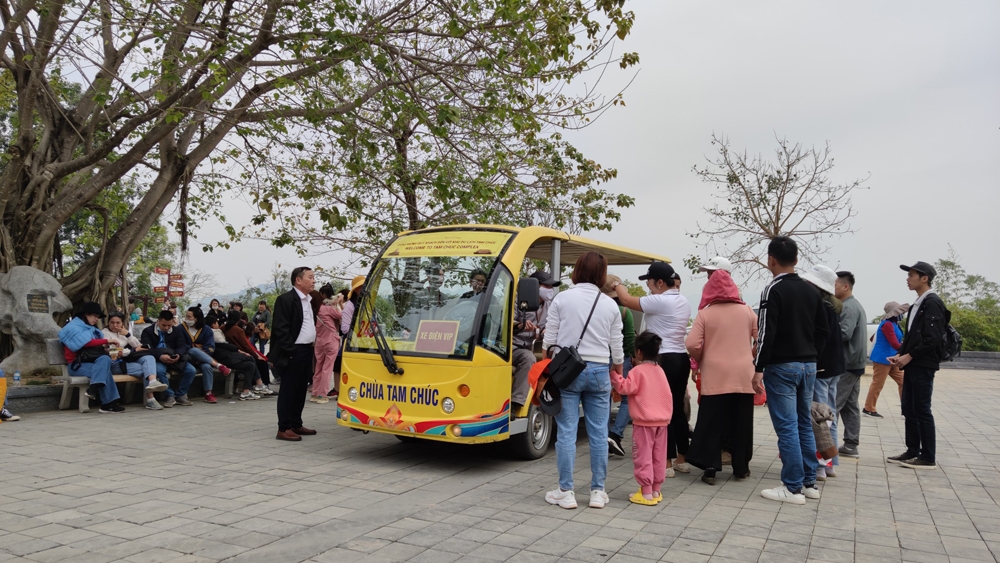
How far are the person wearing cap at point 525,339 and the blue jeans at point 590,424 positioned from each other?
138 cm

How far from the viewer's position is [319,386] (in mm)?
11859

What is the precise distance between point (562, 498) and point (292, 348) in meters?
3.76

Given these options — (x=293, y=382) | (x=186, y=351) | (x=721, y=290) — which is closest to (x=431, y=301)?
(x=293, y=382)

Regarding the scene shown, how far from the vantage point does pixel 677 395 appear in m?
6.72

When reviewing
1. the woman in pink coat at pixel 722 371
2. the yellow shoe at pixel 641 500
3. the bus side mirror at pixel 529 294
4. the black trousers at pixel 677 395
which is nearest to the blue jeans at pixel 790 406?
the woman in pink coat at pixel 722 371

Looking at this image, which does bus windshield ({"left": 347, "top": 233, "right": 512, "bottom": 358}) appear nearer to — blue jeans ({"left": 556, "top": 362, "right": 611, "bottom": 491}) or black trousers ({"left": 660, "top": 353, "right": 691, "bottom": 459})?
blue jeans ({"left": 556, "top": 362, "right": 611, "bottom": 491})

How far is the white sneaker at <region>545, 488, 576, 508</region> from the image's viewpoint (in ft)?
17.3

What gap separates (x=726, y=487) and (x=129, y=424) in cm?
693

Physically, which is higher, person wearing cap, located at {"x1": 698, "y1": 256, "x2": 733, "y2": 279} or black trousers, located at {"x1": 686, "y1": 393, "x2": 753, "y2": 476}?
person wearing cap, located at {"x1": 698, "y1": 256, "x2": 733, "y2": 279}

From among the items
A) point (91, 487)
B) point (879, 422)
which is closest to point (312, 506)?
point (91, 487)

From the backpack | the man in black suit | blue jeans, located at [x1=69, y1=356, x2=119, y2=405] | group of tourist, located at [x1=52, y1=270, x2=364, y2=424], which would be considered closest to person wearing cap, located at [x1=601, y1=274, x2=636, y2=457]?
group of tourist, located at [x1=52, y1=270, x2=364, y2=424]

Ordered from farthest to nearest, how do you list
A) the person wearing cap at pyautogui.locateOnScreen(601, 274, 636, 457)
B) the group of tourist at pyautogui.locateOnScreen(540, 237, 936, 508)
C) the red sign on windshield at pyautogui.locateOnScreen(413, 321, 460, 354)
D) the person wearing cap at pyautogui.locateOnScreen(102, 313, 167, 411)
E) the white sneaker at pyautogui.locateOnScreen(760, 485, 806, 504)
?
the person wearing cap at pyautogui.locateOnScreen(102, 313, 167, 411) < the person wearing cap at pyautogui.locateOnScreen(601, 274, 636, 457) < the red sign on windshield at pyautogui.locateOnScreen(413, 321, 460, 354) < the white sneaker at pyautogui.locateOnScreen(760, 485, 806, 504) < the group of tourist at pyautogui.locateOnScreen(540, 237, 936, 508)

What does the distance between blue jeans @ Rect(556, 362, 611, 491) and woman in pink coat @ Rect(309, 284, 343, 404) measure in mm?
7011

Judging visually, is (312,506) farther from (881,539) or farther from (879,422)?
(879,422)
